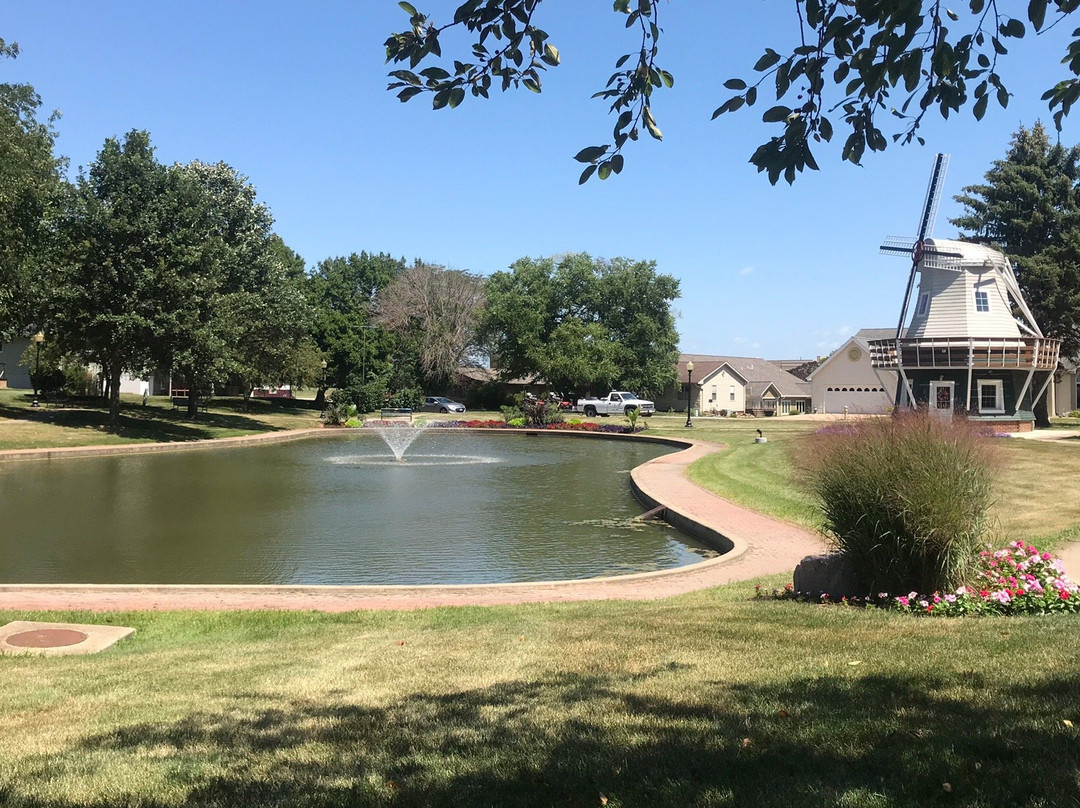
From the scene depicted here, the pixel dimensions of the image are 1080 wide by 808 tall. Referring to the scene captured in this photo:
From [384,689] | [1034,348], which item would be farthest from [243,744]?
[1034,348]

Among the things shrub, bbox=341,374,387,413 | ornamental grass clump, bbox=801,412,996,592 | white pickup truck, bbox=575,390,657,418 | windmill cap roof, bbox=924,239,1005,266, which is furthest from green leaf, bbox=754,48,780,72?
shrub, bbox=341,374,387,413

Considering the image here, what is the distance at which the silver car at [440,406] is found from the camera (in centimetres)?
6556

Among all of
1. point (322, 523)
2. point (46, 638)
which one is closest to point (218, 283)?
point (322, 523)

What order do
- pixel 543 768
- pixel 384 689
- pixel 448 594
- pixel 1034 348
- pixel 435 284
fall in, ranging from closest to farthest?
1. pixel 543 768
2. pixel 384 689
3. pixel 448 594
4. pixel 1034 348
5. pixel 435 284

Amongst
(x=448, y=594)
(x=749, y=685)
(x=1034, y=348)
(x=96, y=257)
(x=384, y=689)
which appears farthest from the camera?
(x=1034, y=348)

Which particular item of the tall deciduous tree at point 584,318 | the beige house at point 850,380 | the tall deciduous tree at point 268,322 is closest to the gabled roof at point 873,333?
the beige house at point 850,380

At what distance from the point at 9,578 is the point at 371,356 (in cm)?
5403

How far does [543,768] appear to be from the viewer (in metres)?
3.97

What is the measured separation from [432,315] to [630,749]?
68.1 meters

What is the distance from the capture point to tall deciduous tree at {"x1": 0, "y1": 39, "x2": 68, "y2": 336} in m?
33.8

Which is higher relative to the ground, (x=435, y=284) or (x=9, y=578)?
(x=435, y=284)

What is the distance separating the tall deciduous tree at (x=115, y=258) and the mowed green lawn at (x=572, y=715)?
3131 centimetres

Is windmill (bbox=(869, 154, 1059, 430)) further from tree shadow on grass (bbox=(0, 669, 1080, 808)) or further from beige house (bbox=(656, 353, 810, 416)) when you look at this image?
tree shadow on grass (bbox=(0, 669, 1080, 808))

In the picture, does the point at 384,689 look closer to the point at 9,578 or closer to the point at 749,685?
the point at 749,685
